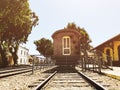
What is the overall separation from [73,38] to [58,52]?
7.32 feet

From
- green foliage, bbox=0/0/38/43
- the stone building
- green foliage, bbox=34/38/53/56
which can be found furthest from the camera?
green foliage, bbox=34/38/53/56

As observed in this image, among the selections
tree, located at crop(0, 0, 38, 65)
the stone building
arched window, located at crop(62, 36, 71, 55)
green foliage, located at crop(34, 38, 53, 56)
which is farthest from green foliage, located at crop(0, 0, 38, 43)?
Answer: green foliage, located at crop(34, 38, 53, 56)

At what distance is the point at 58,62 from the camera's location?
20.1 meters

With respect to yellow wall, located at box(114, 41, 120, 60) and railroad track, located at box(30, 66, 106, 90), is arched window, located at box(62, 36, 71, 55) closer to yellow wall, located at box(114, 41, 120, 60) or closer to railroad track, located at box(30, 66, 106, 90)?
yellow wall, located at box(114, 41, 120, 60)

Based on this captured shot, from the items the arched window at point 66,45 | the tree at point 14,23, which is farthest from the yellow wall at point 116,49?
the tree at point 14,23

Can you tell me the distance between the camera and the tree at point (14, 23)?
22922mm

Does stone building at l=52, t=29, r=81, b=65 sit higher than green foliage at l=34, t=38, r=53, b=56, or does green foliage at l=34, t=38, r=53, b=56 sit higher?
green foliage at l=34, t=38, r=53, b=56

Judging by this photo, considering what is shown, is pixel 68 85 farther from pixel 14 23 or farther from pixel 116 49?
pixel 116 49

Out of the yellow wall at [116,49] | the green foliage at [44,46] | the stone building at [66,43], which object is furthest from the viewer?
the green foliage at [44,46]

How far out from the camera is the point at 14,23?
86.2 ft

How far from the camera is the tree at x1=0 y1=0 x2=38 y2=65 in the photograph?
22.9 meters

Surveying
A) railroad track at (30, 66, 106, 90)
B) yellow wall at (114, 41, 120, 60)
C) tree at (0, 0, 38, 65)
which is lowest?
railroad track at (30, 66, 106, 90)

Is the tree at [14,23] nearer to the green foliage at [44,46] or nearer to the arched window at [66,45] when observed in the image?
the arched window at [66,45]

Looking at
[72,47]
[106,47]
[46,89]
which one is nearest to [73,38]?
[72,47]
